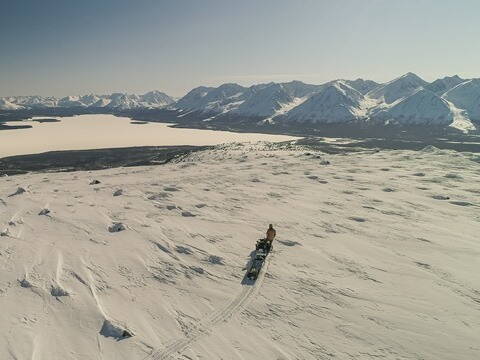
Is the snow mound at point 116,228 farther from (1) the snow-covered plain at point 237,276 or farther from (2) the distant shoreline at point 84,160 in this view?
(2) the distant shoreline at point 84,160

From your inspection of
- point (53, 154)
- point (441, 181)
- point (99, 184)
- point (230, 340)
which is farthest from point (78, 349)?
point (53, 154)

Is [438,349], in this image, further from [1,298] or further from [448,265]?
[1,298]

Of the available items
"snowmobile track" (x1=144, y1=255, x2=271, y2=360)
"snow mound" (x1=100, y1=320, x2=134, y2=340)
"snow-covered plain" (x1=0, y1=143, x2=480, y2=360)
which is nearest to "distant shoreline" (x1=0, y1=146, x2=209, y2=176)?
"snow-covered plain" (x1=0, y1=143, x2=480, y2=360)

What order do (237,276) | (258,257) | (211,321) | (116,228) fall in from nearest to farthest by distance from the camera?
(211,321)
(237,276)
(258,257)
(116,228)

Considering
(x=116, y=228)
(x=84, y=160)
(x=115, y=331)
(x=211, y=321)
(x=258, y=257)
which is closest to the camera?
(x=115, y=331)

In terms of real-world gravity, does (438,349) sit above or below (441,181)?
below

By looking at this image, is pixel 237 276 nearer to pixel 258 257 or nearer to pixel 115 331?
pixel 258 257

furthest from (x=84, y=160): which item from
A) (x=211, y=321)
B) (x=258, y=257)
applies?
(x=211, y=321)

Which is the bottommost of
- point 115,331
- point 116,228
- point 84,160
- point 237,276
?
point 115,331
